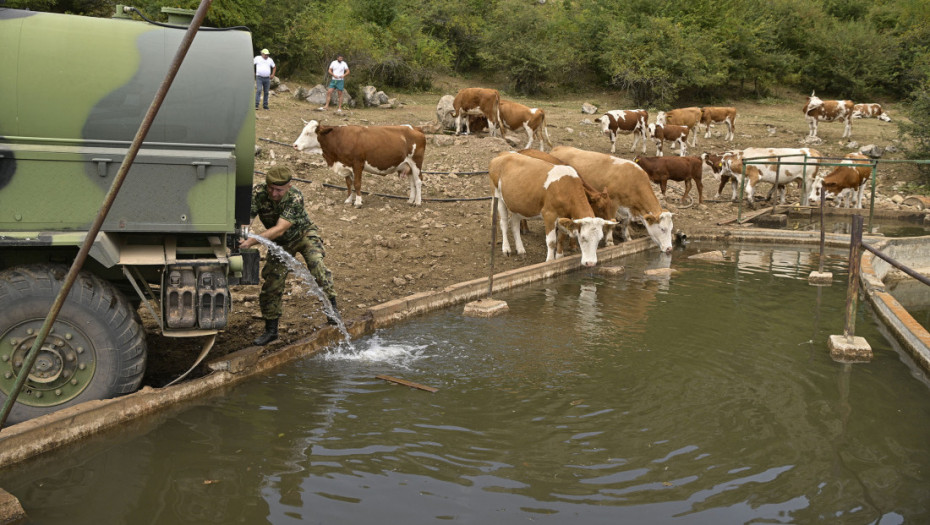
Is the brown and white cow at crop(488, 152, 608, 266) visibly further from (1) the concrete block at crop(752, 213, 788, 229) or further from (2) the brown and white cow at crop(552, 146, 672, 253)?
(1) the concrete block at crop(752, 213, 788, 229)

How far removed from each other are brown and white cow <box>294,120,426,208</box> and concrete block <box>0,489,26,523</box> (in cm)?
1038

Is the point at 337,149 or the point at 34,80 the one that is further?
the point at 337,149

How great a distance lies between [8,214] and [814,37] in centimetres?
4163

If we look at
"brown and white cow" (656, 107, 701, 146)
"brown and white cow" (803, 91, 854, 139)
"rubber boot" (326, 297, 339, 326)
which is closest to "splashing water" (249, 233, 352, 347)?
"rubber boot" (326, 297, 339, 326)

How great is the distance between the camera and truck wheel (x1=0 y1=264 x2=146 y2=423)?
5.32 m

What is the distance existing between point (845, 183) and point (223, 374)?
1745 centimetres

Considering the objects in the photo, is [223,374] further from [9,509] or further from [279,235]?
[9,509]

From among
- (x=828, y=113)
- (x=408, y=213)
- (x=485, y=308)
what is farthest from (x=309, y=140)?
(x=828, y=113)

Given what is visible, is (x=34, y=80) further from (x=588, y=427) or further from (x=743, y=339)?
(x=743, y=339)

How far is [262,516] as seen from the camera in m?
4.55

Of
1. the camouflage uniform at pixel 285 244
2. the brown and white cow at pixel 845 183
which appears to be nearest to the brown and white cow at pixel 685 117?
the brown and white cow at pixel 845 183

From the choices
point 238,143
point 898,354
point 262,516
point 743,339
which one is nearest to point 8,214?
point 238,143

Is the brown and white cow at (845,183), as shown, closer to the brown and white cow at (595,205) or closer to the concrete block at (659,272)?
the brown and white cow at (595,205)

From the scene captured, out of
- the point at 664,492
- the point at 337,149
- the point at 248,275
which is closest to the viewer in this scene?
the point at 664,492
